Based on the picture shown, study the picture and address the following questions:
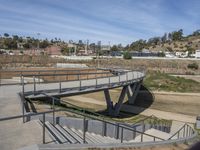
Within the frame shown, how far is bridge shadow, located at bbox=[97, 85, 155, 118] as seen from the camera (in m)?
30.7

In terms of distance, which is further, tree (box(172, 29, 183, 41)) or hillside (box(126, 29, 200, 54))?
tree (box(172, 29, 183, 41))

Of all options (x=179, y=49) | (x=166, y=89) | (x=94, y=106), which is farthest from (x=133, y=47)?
(x=94, y=106)

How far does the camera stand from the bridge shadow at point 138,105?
3068cm

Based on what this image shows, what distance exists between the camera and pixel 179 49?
163000 millimetres

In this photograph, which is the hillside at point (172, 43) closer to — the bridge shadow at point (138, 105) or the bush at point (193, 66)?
the bush at point (193, 66)

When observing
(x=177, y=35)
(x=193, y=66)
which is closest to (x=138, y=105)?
(x=193, y=66)

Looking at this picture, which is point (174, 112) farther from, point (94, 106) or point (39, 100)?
point (39, 100)

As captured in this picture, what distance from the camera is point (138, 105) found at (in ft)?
116

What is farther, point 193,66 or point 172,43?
point 172,43

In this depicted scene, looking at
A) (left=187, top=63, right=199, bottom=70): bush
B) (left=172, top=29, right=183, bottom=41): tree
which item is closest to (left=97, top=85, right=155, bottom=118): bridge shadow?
(left=187, top=63, right=199, bottom=70): bush

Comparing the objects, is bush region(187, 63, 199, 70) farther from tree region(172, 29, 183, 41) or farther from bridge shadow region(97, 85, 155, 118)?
tree region(172, 29, 183, 41)

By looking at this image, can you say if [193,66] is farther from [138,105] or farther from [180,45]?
[180,45]

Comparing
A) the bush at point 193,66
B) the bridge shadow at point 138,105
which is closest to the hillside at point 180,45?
the bush at point 193,66

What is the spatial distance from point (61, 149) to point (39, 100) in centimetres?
908
